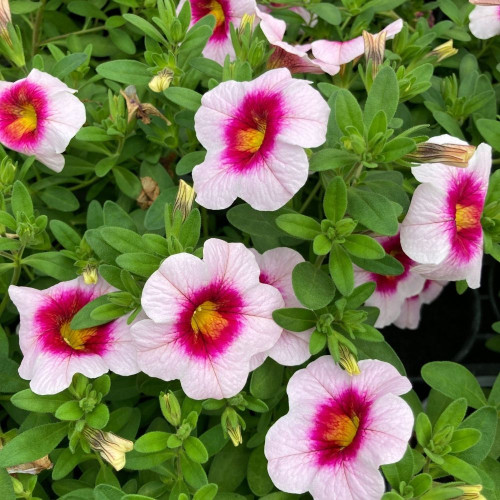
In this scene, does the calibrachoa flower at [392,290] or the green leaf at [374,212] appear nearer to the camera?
the green leaf at [374,212]

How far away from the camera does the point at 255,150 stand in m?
1.00

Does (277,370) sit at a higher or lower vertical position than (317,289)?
lower

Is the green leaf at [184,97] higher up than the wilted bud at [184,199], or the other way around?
the green leaf at [184,97]

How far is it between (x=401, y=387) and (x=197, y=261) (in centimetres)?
35

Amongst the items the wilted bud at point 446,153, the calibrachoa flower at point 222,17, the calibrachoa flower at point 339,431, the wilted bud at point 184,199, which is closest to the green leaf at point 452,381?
the calibrachoa flower at point 339,431

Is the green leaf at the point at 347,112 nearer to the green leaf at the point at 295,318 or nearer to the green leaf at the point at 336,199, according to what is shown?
the green leaf at the point at 336,199

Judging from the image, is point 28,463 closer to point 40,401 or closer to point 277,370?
point 40,401

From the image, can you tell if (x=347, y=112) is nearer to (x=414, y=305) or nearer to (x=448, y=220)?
(x=448, y=220)

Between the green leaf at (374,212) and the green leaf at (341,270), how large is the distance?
63 millimetres

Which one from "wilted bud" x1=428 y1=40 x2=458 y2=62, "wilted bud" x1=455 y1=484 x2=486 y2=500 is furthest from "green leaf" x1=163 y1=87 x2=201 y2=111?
"wilted bud" x1=455 y1=484 x2=486 y2=500

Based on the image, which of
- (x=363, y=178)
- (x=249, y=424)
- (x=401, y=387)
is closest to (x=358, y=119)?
(x=363, y=178)

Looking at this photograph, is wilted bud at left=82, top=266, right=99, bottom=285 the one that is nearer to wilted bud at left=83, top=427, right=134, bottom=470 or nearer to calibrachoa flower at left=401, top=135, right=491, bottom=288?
wilted bud at left=83, top=427, right=134, bottom=470

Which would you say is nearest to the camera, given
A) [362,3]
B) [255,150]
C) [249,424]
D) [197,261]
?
[197,261]

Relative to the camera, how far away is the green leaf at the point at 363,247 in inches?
36.8
